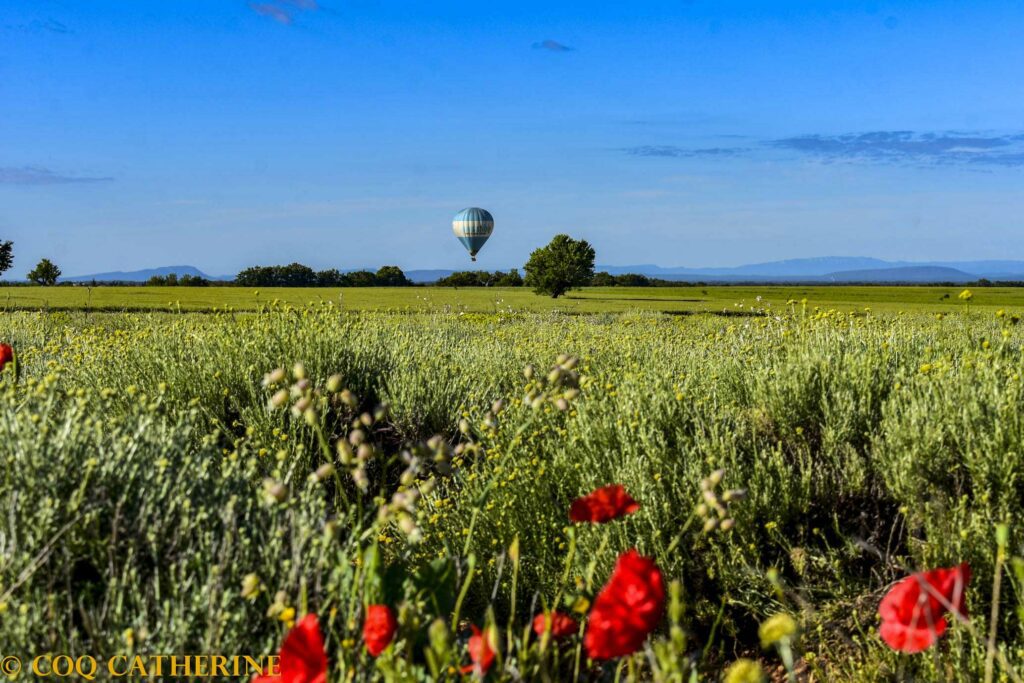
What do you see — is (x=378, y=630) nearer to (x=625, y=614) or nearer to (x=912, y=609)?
(x=625, y=614)

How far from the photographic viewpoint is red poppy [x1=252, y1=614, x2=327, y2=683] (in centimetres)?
171

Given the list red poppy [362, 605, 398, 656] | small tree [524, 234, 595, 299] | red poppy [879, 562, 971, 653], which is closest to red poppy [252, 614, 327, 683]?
red poppy [362, 605, 398, 656]

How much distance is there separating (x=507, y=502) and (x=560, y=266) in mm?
48218

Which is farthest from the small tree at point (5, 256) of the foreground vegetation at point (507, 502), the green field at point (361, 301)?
the foreground vegetation at point (507, 502)

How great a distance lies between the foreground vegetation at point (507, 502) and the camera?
2.30m

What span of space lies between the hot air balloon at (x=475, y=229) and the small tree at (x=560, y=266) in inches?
430

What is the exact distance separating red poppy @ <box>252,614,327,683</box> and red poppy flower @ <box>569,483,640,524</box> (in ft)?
2.43

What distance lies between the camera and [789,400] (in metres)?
4.70

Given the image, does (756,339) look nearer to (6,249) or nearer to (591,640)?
(591,640)

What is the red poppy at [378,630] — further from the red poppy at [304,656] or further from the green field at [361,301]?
the green field at [361,301]

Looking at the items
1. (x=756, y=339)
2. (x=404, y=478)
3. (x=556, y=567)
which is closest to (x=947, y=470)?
(x=556, y=567)

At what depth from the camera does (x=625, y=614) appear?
174 cm

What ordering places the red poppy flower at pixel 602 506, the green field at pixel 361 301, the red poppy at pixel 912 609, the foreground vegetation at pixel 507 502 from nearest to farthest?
1. the red poppy at pixel 912 609
2. the red poppy flower at pixel 602 506
3. the foreground vegetation at pixel 507 502
4. the green field at pixel 361 301

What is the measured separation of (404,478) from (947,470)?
9.69ft
